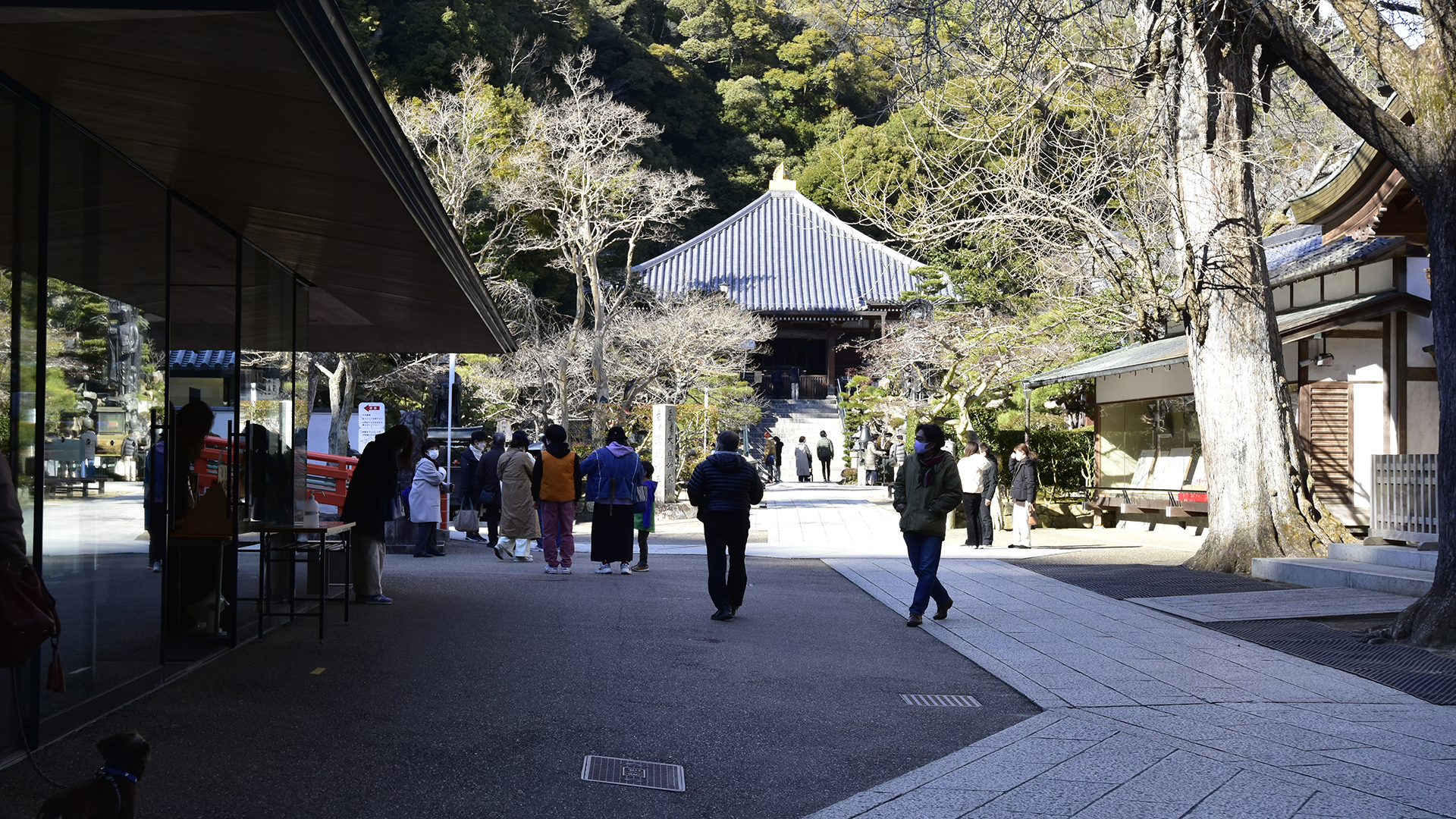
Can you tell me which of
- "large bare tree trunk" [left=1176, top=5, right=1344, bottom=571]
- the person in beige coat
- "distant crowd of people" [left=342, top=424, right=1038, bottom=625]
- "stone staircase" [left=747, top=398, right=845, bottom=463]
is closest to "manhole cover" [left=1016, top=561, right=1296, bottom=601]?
"large bare tree trunk" [left=1176, top=5, right=1344, bottom=571]

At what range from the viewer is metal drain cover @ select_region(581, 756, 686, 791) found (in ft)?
15.4

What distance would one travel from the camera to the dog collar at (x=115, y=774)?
131 inches

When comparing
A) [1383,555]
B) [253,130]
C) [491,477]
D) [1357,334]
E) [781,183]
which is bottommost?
[1383,555]

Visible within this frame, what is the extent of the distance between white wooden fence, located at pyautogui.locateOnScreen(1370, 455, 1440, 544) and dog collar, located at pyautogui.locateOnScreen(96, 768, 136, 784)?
474 inches

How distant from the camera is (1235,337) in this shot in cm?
1281

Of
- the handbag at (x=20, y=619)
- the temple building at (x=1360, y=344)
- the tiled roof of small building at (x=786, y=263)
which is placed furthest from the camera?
the tiled roof of small building at (x=786, y=263)

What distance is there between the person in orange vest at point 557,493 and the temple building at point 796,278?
28629 mm

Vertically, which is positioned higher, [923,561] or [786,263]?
[786,263]

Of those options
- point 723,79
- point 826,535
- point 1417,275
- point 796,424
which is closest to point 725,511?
point 826,535

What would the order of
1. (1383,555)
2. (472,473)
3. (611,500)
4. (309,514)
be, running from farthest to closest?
1. (472,473)
2. (611,500)
3. (1383,555)
4. (309,514)

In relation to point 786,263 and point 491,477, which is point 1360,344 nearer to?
point 491,477

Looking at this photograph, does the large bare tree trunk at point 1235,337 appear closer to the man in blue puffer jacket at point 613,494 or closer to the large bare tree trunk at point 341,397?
the man in blue puffer jacket at point 613,494

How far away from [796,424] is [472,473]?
86.5 feet

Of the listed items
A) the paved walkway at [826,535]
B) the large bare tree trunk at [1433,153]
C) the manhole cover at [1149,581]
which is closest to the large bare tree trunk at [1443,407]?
the large bare tree trunk at [1433,153]
